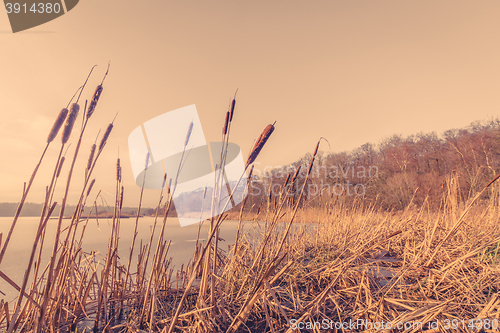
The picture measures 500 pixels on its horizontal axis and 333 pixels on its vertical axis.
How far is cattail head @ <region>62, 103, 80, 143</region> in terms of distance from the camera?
0.65m

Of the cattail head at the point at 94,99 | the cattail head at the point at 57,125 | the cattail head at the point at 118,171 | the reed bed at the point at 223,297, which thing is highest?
the cattail head at the point at 94,99

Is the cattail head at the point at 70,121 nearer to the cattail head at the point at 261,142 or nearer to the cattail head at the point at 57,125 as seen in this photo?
the cattail head at the point at 57,125

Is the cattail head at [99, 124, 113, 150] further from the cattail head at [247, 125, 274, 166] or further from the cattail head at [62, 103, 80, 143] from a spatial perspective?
the cattail head at [247, 125, 274, 166]

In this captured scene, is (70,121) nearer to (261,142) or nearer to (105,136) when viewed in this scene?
(105,136)

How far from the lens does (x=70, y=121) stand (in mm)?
653

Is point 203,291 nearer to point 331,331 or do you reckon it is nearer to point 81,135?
point 331,331

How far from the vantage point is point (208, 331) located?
0.96 metres

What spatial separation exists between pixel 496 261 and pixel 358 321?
A: 163 cm

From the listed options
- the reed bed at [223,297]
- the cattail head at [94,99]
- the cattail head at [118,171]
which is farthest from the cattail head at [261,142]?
the cattail head at [118,171]

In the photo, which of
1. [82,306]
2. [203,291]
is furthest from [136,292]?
[203,291]

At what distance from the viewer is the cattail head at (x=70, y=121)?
653 millimetres

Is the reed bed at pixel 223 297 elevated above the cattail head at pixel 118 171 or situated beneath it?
situated beneath

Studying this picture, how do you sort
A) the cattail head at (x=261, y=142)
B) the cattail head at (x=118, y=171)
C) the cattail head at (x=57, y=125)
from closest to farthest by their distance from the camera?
the cattail head at (x=57, y=125) < the cattail head at (x=261, y=142) < the cattail head at (x=118, y=171)

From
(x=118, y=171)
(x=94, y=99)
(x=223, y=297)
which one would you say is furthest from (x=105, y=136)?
(x=223, y=297)
